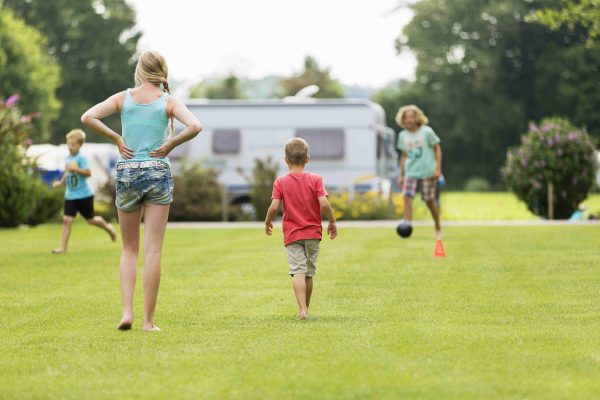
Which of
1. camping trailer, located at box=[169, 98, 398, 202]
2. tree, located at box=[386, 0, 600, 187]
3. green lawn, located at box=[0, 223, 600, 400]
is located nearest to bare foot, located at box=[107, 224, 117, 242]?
green lawn, located at box=[0, 223, 600, 400]

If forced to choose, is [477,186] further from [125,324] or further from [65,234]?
[125,324]

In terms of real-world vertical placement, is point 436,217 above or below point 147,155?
below

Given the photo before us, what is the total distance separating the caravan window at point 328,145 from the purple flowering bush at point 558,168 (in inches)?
205

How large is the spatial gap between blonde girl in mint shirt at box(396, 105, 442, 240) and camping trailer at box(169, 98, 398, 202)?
11844mm

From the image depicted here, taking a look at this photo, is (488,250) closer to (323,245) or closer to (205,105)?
(323,245)

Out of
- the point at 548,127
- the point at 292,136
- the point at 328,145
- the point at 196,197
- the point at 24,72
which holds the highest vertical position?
the point at 24,72

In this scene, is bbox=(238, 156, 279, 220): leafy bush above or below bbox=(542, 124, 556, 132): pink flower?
below

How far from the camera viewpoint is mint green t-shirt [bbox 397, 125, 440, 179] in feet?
57.7

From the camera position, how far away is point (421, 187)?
58.2 ft

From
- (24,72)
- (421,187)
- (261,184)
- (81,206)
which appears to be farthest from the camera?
(24,72)

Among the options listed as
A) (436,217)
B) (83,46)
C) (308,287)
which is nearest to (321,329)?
(308,287)

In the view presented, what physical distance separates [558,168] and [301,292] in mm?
17406

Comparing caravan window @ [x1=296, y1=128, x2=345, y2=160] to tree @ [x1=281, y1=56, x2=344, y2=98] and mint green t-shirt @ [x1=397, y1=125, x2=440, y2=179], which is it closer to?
mint green t-shirt @ [x1=397, y1=125, x2=440, y2=179]

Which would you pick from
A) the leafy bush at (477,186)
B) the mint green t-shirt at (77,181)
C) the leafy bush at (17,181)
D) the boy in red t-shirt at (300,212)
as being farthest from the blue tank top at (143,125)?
the leafy bush at (477,186)
